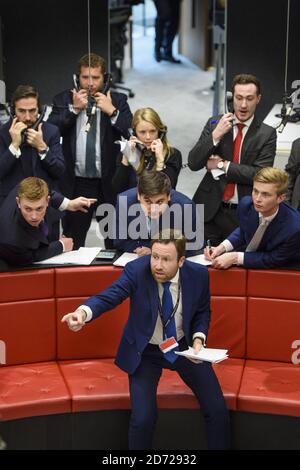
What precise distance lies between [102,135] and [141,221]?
41.7 inches

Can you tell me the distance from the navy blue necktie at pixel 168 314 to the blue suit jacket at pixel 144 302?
0.04 metres

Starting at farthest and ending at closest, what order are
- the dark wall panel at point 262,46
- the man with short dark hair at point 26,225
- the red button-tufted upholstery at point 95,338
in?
1. the dark wall panel at point 262,46
2. the red button-tufted upholstery at point 95,338
3. the man with short dark hair at point 26,225

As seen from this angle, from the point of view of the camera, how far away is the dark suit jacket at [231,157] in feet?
21.5

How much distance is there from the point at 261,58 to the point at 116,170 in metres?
2.94

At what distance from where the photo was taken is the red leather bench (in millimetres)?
6000

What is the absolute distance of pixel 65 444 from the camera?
5.88m

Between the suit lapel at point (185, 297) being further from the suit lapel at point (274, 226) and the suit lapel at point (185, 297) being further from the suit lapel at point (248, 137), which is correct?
the suit lapel at point (248, 137)

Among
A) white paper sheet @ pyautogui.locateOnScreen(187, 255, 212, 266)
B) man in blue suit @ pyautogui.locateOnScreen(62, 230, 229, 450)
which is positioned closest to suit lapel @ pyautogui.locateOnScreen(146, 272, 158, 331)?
man in blue suit @ pyautogui.locateOnScreen(62, 230, 229, 450)

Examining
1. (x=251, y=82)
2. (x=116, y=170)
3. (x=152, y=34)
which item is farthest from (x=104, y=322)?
(x=152, y=34)

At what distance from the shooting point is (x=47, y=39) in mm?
9734

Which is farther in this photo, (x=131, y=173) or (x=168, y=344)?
(x=131, y=173)

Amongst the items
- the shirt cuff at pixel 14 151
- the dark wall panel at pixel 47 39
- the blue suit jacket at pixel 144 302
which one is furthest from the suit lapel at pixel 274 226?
the dark wall panel at pixel 47 39

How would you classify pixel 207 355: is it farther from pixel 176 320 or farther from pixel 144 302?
pixel 144 302

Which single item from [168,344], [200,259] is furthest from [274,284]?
[168,344]
